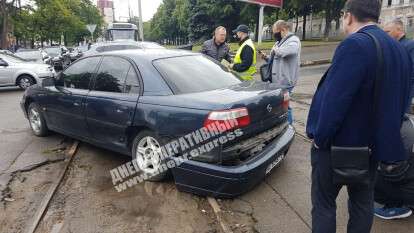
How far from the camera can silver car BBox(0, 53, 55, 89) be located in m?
12.2

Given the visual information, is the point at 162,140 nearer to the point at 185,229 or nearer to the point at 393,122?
the point at 185,229

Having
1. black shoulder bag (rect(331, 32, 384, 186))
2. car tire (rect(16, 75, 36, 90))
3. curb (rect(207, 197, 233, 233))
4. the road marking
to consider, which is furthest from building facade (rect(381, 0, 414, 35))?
black shoulder bag (rect(331, 32, 384, 186))

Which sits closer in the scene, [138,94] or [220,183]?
[220,183]

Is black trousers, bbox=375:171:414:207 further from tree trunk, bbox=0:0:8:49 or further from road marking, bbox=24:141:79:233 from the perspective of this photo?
tree trunk, bbox=0:0:8:49

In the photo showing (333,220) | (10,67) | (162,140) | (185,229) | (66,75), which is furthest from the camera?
(10,67)

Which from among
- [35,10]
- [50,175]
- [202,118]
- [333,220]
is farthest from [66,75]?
[35,10]

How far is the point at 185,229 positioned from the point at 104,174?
70.2 inches

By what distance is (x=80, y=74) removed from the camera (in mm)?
5137

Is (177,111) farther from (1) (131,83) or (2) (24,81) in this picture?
(2) (24,81)

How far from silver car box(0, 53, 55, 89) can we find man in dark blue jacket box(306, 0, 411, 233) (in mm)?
11738

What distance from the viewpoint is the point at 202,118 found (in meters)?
3.42

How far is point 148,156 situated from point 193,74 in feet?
3.64

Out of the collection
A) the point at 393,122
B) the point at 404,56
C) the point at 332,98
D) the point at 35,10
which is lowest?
the point at 393,122

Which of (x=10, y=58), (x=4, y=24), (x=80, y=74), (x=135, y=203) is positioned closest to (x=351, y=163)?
(x=135, y=203)
